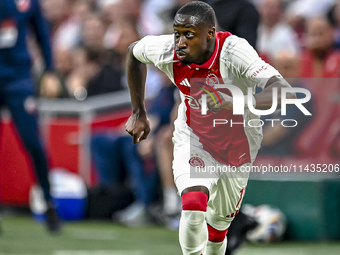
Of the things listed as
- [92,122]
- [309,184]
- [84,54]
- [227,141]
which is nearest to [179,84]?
[227,141]

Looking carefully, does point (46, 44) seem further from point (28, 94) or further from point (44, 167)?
point (44, 167)

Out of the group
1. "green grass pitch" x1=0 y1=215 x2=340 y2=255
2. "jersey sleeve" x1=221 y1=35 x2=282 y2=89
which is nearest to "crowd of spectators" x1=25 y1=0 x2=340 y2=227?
"green grass pitch" x1=0 y1=215 x2=340 y2=255

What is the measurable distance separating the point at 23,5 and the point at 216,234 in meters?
3.77

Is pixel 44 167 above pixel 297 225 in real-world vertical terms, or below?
above

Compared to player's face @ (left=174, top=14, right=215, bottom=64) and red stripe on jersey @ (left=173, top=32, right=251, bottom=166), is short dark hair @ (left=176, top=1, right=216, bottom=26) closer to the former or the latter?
player's face @ (left=174, top=14, right=215, bottom=64)

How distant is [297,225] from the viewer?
700cm

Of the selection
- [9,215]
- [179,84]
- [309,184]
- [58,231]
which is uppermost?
[179,84]

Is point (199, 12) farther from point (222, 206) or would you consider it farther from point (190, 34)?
point (222, 206)

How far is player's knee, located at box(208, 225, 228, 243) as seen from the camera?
468 cm

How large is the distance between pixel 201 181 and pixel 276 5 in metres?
5.63

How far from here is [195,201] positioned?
399 centimetres

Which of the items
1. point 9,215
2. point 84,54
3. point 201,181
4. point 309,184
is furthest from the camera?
point 84,54

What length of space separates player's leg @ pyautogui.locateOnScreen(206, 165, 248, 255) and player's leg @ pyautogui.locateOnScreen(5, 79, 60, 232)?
9.57 feet

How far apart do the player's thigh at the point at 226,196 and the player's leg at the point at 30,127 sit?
304 cm
